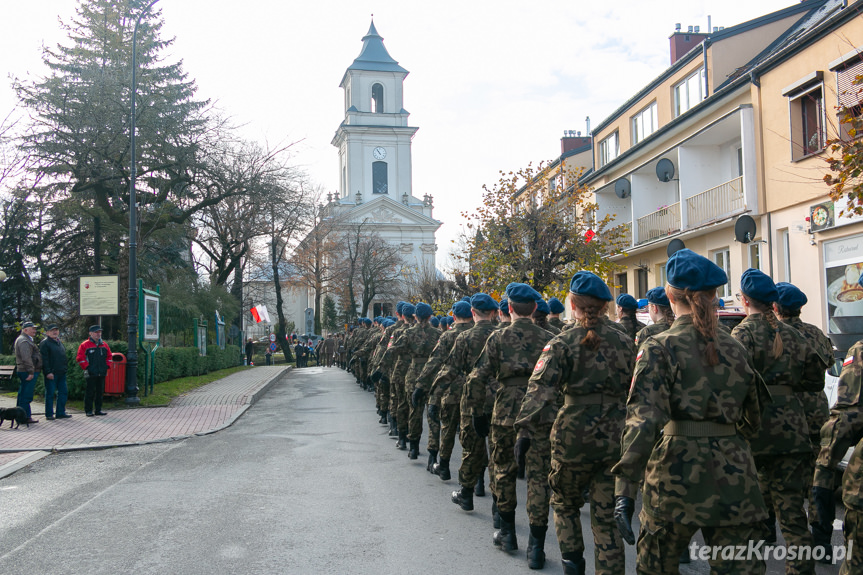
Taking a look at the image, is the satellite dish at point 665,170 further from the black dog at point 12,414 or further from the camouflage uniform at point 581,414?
the camouflage uniform at point 581,414

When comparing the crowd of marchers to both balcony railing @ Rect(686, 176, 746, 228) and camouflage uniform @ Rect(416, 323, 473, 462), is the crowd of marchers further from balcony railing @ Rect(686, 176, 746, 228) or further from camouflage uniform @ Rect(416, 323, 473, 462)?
balcony railing @ Rect(686, 176, 746, 228)

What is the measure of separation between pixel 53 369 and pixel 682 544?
13.2 metres

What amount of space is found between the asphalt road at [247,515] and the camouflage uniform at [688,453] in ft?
7.09

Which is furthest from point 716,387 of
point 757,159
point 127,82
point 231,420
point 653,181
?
point 653,181

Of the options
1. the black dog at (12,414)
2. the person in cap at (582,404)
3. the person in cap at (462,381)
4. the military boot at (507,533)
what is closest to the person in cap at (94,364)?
the black dog at (12,414)

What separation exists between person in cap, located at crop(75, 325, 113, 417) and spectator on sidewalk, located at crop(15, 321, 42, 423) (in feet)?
2.80

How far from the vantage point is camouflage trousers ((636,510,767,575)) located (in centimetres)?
310

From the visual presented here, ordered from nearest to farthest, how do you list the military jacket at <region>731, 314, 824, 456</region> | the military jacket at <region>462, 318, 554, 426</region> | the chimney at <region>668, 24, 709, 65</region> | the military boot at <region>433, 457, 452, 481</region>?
the military jacket at <region>731, 314, 824, 456</region> < the military jacket at <region>462, 318, 554, 426</region> < the military boot at <region>433, 457, 452, 481</region> < the chimney at <region>668, 24, 709, 65</region>

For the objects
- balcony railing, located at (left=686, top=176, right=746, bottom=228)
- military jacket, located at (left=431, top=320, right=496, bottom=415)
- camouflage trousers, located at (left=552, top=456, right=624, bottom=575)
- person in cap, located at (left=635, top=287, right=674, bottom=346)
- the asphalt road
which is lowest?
the asphalt road

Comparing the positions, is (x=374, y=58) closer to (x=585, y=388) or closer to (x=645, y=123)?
(x=645, y=123)

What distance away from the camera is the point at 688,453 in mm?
3244

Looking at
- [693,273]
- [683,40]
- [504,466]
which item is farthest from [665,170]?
[693,273]

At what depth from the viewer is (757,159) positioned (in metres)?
18.7

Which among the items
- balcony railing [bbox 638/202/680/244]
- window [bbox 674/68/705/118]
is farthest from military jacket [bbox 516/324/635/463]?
window [bbox 674/68/705/118]
